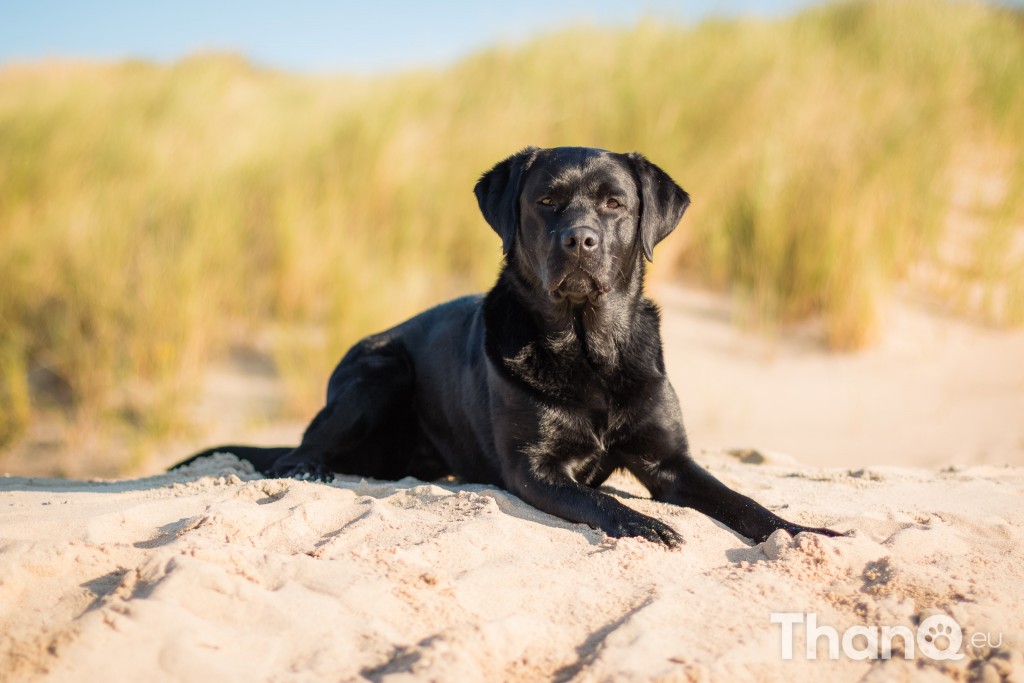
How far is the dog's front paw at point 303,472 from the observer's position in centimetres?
425

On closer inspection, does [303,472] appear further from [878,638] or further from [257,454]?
[878,638]

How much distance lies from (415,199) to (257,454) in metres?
4.36

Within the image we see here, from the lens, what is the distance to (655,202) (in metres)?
3.99

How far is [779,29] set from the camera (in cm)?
1192

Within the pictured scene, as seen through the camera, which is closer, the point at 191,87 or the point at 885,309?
the point at 885,309

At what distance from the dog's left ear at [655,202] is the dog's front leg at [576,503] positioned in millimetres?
1021

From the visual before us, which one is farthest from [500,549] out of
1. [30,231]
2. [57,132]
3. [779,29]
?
[779,29]

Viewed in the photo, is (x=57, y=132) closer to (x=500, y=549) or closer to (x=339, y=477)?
(x=339, y=477)

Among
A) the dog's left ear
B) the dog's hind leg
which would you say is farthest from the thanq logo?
the dog's hind leg

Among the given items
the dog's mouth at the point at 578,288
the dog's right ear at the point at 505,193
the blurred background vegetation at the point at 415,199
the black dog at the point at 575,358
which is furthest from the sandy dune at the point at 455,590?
the blurred background vegetation at the point at 415,199

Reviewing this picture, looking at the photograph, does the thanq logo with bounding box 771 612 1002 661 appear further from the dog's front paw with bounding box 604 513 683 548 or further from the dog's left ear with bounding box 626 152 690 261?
the dog's left ear with bounding box 626 152 690 261

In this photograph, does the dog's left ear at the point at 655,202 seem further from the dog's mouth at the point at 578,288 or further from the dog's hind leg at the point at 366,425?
the dog's hind leg at the point at 366,425

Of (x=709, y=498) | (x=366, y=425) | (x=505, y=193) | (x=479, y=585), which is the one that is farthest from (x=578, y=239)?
(x=366, y=425)

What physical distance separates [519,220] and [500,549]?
1.57 metres
